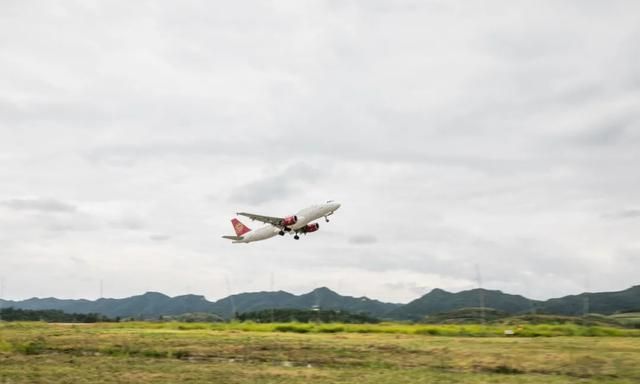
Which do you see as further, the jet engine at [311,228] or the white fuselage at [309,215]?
the jet engine at [311,228]

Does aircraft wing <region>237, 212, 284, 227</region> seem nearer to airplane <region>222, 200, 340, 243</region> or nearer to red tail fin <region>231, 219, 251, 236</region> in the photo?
airplane <region>222, 200, 340, 243</region>

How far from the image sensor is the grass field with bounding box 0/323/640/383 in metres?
33.2

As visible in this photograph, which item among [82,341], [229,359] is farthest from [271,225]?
[229,359]

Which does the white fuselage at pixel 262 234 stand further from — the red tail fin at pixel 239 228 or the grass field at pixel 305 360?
the grass field at pixel 305 360

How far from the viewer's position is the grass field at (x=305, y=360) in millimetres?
33188

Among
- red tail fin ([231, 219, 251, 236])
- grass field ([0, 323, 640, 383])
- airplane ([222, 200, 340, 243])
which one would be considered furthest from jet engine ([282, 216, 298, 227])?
grass field ([0, 323, 640, 383])

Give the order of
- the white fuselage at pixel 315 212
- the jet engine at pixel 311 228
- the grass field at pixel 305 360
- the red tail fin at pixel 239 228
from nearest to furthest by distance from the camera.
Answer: the grass field at pixel 305 360, the white fuselage at pixel 315 212, the jet engine at pixel 311 228, the red tail fin at pixel 239 228

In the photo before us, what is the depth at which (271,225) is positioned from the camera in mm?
97500

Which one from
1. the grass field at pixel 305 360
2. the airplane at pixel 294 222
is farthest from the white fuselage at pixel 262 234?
the grass field at pixel 305 360

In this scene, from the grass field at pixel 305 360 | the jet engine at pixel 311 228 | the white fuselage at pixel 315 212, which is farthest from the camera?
the jet engine at pixel 311 228

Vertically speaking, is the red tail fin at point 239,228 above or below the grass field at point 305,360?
above

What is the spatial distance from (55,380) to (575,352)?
104ft

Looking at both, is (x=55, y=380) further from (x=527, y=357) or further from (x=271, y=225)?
(x=271, y=225)

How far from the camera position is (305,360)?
41.7m
